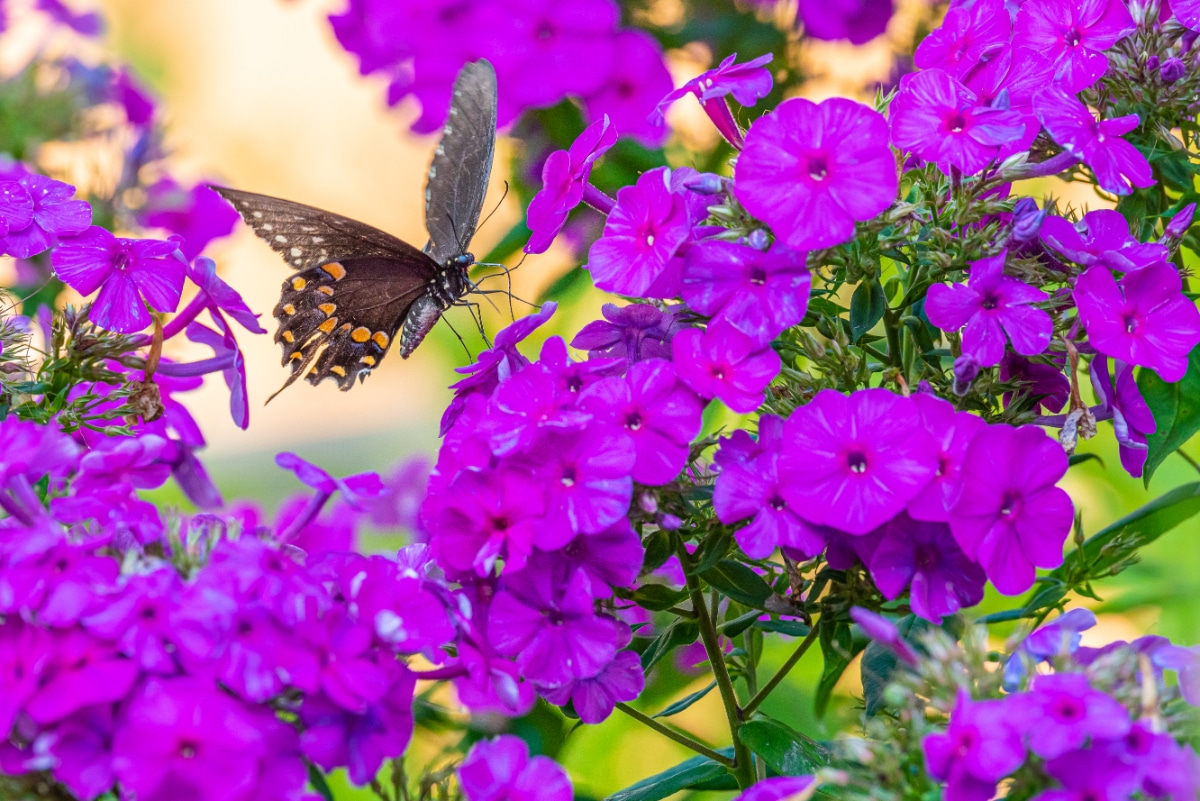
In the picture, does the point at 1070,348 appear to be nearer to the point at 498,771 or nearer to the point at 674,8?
the point at 498,771

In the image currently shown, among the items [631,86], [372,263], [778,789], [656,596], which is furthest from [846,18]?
[778,789]

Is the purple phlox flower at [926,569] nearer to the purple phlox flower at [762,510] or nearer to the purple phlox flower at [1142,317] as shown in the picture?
the purple phlox flower at [762,510]

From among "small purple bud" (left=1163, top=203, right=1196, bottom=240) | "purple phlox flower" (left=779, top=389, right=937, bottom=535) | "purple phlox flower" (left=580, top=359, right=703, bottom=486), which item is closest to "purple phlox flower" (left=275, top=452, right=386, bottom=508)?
"purple phlox flower" (left=580, top=359, right=703, bottom=486)

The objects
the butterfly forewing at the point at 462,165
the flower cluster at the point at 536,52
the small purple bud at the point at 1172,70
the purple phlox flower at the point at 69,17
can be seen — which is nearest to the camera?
Result: the small purple bud at the point at 1172,70

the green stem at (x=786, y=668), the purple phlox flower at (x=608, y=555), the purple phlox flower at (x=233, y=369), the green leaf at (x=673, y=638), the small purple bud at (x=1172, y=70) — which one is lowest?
the green stem at (x=786, y=668)

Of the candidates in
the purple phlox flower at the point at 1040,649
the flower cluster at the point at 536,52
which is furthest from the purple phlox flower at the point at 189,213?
the purple phlox flower at the point at 1040,649

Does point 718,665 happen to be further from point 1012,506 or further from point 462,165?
point 462,165
